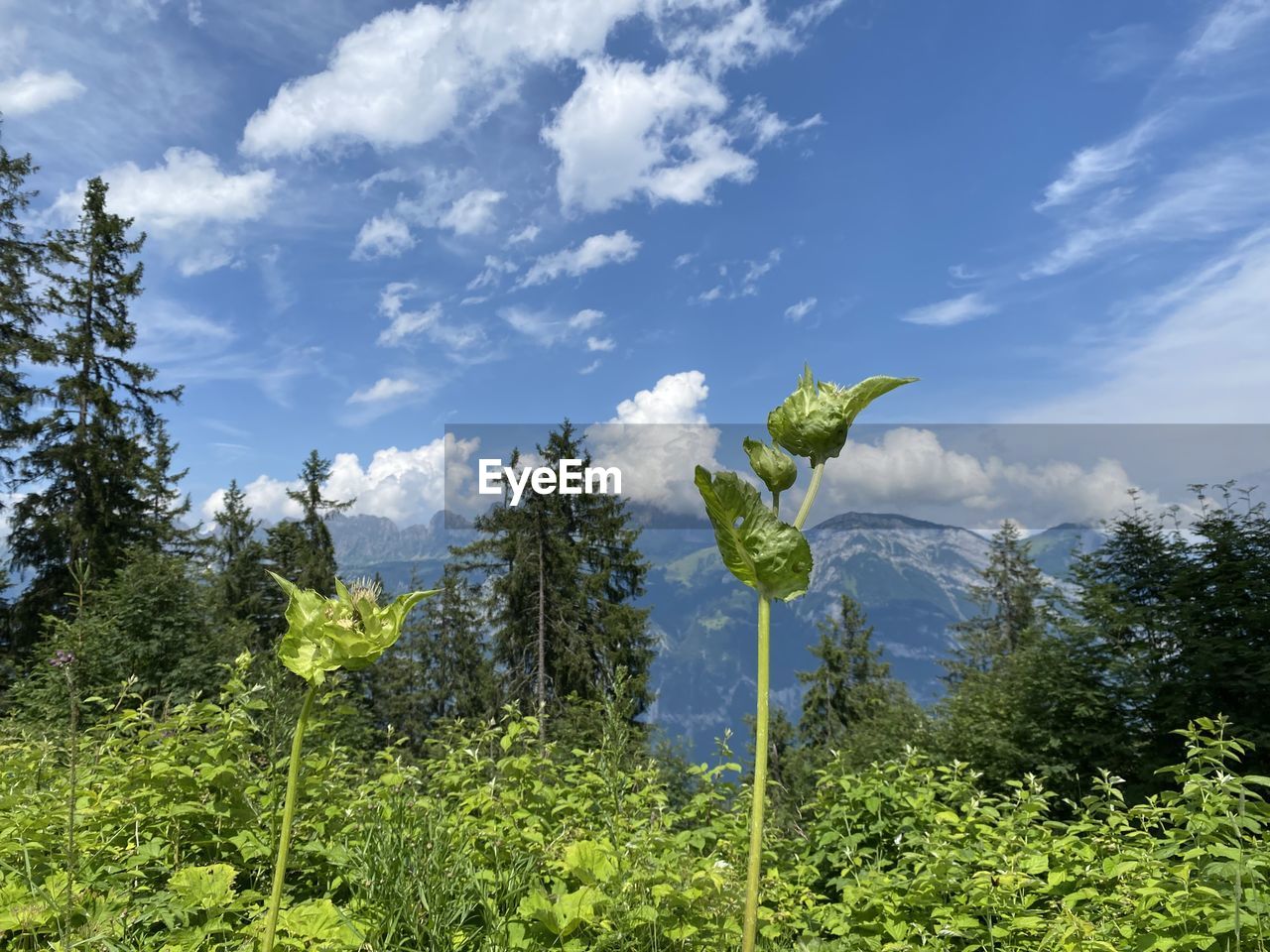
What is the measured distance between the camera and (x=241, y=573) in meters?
27.3

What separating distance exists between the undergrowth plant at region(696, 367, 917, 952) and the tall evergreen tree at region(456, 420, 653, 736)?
73.9 feet

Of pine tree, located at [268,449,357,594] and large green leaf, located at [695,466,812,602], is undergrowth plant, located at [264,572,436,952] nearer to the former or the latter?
large green leaf, located at [695,466,812,602]

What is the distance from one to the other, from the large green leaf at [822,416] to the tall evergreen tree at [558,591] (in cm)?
2254

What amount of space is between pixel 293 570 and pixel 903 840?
2464 centimetres

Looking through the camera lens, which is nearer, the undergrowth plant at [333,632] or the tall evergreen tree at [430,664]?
the undergrowth plant at [333,632]

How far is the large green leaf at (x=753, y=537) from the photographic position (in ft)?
3.79

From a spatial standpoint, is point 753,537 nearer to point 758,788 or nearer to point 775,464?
point 775,464

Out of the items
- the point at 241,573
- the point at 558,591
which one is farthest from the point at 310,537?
the point at 558,591

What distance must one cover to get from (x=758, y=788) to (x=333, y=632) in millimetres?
842

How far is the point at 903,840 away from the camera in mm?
4035

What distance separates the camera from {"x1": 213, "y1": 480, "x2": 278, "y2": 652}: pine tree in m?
24.9

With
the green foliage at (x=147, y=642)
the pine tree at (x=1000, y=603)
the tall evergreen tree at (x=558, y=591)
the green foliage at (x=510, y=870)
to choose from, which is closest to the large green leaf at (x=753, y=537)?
the green foliage at (x=510, y=870)

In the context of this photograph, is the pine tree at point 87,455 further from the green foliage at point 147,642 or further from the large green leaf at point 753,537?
the large green leaf at point 753,537

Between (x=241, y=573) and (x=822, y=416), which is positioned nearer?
(x=822, y=416)
